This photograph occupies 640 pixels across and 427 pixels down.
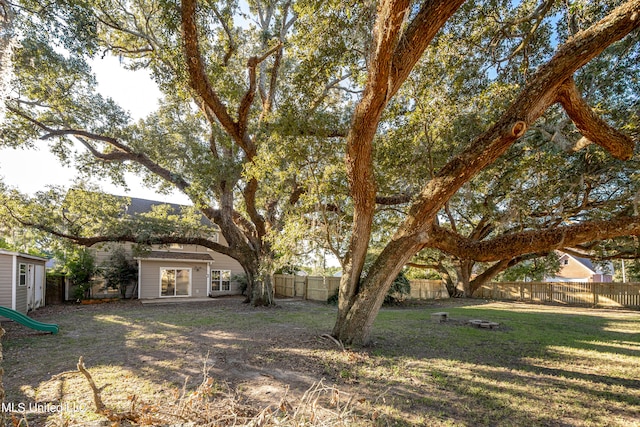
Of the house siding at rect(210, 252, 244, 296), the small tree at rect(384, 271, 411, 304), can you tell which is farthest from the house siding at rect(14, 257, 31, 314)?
the small tree at rect(384, 271, 411, 304)

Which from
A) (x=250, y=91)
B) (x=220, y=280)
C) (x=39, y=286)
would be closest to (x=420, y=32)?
(x=250, y=91)

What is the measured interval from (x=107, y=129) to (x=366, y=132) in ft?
33.1

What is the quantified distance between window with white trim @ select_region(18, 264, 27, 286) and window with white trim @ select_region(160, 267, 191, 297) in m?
6.28

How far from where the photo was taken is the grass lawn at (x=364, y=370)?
11.7 feet

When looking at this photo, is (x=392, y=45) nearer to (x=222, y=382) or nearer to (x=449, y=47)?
(x=449, y=47)

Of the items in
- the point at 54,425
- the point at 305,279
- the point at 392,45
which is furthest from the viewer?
the point at 305,279

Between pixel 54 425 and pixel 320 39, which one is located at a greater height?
pixel 320 39

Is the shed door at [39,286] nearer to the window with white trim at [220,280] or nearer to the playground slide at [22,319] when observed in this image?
the playground slide at [22,319]

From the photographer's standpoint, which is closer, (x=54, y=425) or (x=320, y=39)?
(x=54, y=425)

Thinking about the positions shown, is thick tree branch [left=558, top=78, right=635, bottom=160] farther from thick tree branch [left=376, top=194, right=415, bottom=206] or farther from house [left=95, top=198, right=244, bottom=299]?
house [left=95, top=198, right=244, bottom=299]

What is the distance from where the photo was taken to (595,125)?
15.7 ft

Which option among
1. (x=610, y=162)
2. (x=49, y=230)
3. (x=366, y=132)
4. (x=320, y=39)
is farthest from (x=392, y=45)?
(x=49, y=230)

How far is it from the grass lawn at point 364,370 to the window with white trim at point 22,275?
2367mm

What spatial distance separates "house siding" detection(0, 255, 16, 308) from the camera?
9.57m
